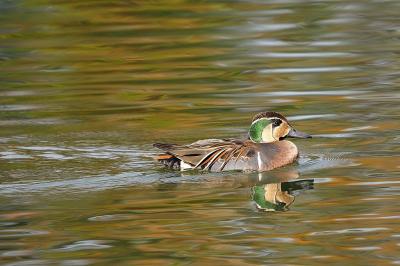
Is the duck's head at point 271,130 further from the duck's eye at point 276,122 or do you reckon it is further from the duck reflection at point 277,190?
the duck reflection at point 277,190

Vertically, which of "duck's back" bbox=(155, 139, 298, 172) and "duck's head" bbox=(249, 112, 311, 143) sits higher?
"duck's head" bbox=(249, 112, 311, 143)

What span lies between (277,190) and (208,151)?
32.6 inches

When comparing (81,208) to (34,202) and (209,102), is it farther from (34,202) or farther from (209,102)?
(209,102)

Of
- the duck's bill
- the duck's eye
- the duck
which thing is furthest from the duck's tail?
the duck's bill

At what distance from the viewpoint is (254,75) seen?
1659 cm

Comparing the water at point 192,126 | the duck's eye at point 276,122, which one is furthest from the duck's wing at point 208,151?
the duck's eye at point 276,122

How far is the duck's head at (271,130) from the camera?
12.4m

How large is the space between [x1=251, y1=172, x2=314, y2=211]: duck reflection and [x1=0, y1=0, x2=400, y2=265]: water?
2cm

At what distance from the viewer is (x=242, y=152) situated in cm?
1215

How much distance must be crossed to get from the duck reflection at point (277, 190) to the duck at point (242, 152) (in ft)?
0.58

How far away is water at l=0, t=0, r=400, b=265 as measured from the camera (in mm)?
9781

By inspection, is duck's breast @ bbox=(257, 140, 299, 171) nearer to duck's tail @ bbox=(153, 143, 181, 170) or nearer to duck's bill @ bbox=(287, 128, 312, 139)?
duck's bill @ bbox=(287, 128, 312, 139)

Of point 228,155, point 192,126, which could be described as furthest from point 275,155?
point 192,126

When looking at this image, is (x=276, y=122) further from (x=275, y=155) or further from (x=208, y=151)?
(x=208, y=151)
